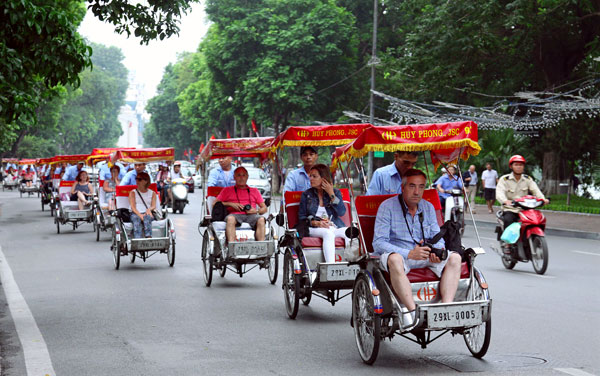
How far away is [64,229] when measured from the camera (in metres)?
23.5

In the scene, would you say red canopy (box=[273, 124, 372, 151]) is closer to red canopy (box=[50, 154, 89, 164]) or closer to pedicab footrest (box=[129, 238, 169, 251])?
pedicab footrest (box=[129, 238, 169, 251])

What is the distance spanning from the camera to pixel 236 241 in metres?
11.2

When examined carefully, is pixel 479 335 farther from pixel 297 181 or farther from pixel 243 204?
pixel 243 204

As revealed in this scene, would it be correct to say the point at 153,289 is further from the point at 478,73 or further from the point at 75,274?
the point at 478,73

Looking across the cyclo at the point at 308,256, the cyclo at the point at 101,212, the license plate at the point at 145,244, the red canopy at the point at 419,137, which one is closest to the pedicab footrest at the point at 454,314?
the red canopy at the point at 419,137

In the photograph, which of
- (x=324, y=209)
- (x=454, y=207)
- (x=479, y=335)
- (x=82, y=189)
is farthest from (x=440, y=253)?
(x=82, y=189)

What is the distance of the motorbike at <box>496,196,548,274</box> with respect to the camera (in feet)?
42.2

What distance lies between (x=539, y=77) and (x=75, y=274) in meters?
23.6

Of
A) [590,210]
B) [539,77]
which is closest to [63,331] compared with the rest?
[590,210]

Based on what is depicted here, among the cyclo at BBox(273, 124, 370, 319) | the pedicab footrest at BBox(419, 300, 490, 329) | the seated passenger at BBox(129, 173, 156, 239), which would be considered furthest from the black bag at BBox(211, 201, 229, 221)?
the pedicab footrest at BBox(419, 300, 490, 329)

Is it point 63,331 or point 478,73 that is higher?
point 478,73

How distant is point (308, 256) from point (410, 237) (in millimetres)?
2242

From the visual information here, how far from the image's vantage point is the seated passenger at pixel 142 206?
13876 mm

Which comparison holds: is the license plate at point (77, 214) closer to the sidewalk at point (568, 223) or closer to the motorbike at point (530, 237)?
the sidewalk at point (568, 223)
